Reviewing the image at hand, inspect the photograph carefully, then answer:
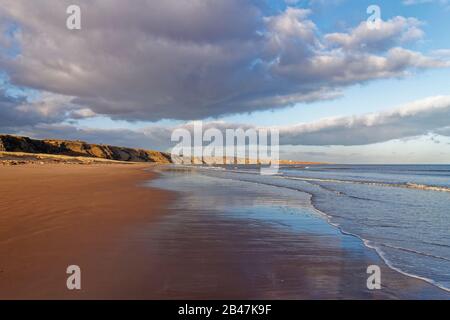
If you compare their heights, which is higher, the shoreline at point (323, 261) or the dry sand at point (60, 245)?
the dry sand at point (60, 245)

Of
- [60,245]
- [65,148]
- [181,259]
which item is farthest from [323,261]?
[65,148]

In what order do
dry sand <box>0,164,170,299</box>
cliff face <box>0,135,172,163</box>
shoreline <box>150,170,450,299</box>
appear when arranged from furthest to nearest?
cliff face <box>0,135,172,163</box>
shoreline <box>150,170,450,299</box>
dry sand <box>0,164,170,299</box>

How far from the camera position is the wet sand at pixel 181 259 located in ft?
17.6

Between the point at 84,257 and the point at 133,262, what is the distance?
103 cm

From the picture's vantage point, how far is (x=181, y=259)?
23.0 feet

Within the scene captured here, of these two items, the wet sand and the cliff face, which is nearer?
the wet sand

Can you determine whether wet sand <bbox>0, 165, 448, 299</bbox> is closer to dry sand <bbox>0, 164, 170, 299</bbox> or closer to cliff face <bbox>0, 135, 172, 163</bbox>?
dry sand <bbox>0, 164, 170, 299</bbox>

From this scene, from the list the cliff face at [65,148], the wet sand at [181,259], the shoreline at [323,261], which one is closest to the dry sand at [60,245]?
the wet sand at [181,259]

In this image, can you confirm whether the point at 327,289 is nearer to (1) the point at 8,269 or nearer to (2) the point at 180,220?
(1) the point at 8,269

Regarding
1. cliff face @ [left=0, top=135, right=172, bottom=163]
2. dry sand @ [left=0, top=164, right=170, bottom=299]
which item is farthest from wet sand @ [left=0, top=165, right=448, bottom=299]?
cliff face @ [left=0, top=135, right=172, bottom=163]

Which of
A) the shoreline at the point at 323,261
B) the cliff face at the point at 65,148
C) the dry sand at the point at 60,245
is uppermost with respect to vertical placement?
the cliff face at the point at 65,148

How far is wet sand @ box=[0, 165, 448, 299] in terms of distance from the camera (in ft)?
17.6

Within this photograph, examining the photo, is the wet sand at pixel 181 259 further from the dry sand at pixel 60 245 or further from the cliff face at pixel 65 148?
the cliff face at pixel 65 148

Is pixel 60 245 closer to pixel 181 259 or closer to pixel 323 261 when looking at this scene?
pixel 181 259
